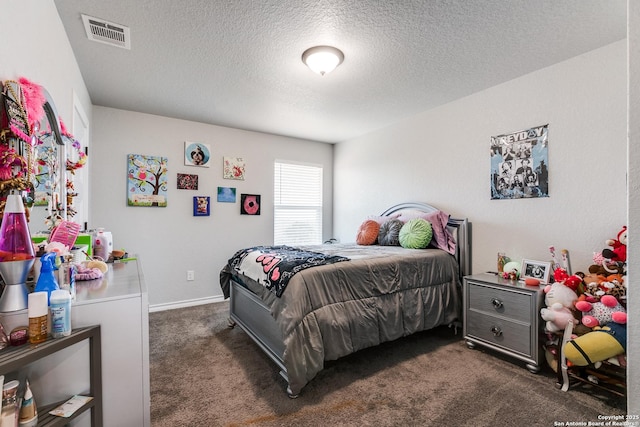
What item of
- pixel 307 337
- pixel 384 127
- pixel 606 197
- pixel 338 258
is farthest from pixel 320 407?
pixel 384 127

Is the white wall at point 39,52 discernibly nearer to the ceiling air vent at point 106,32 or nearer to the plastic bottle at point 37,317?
the ceiling air vent at point 106,32

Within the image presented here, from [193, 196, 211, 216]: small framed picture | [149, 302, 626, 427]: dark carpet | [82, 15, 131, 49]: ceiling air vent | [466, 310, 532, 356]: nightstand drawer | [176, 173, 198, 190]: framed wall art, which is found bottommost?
[149, 302, 626, 427]: dark carpet

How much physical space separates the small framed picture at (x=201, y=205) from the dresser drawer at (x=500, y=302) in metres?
3.13

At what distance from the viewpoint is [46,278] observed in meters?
1.02

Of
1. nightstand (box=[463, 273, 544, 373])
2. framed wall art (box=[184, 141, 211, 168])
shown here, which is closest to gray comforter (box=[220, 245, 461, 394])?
nightstand (box=[463, 273, 544, 373])

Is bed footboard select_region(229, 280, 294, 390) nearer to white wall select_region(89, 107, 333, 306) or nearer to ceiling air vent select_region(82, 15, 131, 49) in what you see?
white wall select_region(89, 107, 333, 306)

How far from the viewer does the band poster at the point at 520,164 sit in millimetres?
2496

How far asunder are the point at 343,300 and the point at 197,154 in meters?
2.78

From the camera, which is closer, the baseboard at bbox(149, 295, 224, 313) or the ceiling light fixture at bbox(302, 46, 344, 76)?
the ceiling light fixture at bbox(302, 46, 344, 76)

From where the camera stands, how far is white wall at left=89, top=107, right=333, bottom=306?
3.37 m

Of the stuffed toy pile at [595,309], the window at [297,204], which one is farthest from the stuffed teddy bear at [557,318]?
the window at [297,204]

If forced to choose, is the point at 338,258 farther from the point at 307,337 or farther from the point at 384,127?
the point at 384,127

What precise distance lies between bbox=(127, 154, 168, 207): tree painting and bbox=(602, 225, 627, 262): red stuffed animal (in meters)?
4.16

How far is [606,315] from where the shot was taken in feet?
5.89
